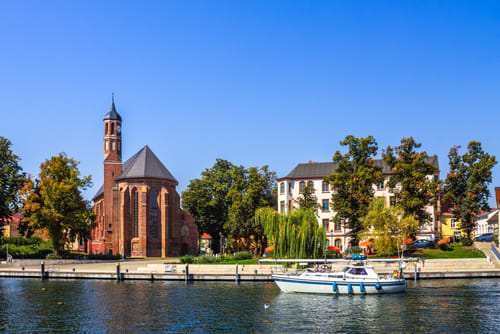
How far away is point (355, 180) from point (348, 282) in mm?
25852

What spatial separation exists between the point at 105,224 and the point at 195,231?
1575 cm

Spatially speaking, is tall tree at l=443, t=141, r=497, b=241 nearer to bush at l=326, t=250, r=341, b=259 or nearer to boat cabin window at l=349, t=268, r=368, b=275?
bush at l=326, t=250, r=341, b=259

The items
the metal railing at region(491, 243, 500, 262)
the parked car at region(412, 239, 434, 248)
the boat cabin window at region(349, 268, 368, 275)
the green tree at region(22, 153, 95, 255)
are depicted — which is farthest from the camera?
the green tree at region(22, 153, 95, 255)

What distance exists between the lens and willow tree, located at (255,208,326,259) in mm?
54344

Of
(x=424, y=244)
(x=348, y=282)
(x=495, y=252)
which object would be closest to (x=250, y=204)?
(x=424, y=244)

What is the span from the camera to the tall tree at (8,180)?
79938 mm

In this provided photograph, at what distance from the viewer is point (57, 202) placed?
75125mm

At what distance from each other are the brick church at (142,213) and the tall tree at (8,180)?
58.5 ft

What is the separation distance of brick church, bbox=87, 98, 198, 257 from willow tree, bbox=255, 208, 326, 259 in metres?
42.4

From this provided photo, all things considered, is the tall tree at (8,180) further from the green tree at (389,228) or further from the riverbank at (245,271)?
the green tree at (389,228)

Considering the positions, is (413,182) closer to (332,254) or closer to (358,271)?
(332,254)

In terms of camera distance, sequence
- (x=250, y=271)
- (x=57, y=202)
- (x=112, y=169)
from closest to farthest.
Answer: (x=250, y=271), (x=57, y=202), (x=112, y=169)

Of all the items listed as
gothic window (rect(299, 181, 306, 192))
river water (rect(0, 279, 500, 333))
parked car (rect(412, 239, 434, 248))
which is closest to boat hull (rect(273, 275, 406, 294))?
river water (rect(0, 279, 500, 333))

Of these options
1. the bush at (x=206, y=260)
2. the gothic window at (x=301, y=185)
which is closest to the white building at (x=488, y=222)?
the gothic window at (x=301, y=185)
